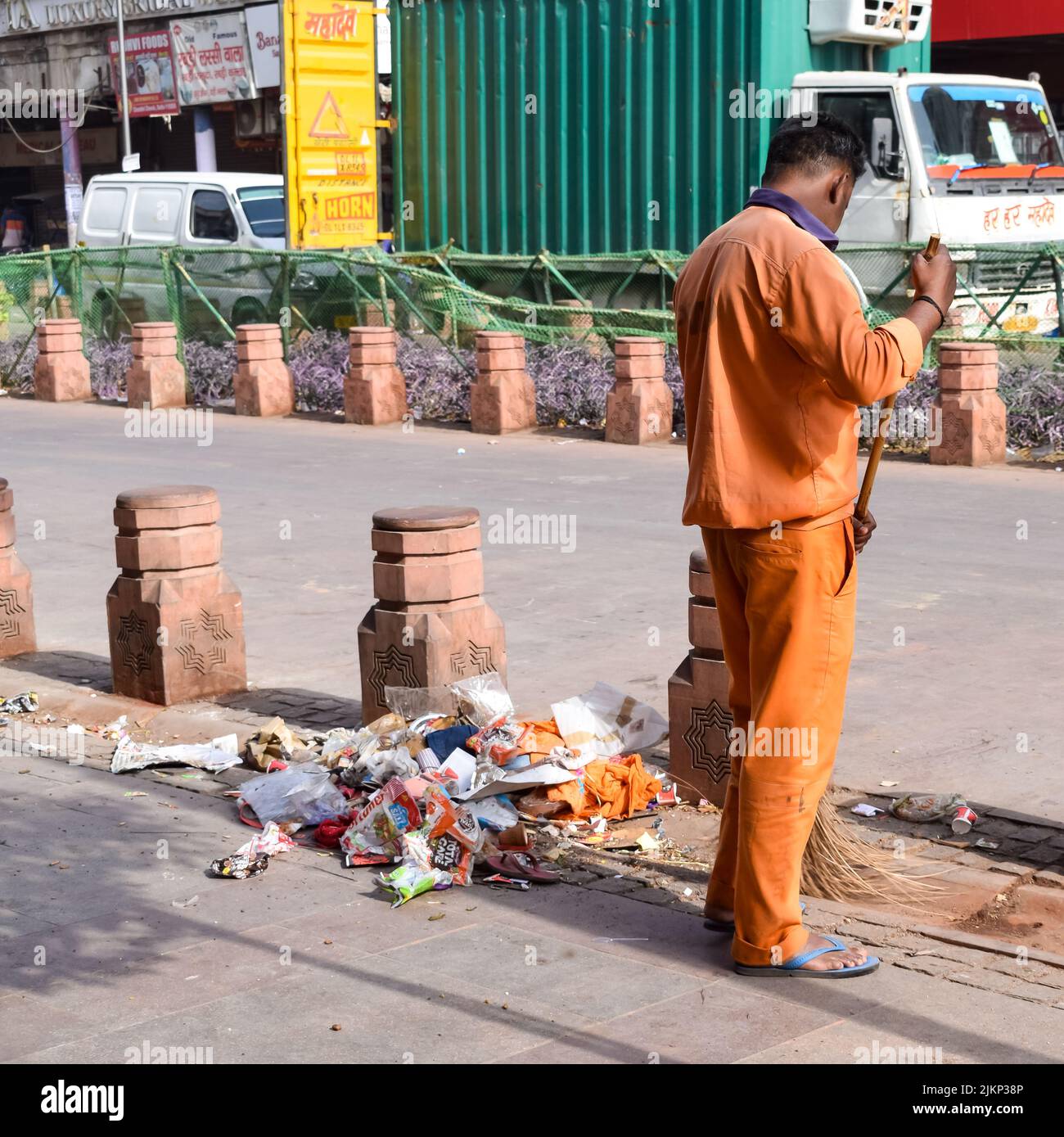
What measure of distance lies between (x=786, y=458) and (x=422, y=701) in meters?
2.68

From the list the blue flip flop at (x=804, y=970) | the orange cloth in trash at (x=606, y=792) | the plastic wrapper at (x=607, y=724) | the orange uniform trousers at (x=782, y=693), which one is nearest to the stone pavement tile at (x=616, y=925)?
the blue flip flop at (x=804, y=970)

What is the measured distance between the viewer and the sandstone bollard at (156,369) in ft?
59.7

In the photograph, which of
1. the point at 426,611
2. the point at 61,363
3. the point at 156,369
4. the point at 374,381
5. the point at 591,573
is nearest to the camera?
the point at 426,611

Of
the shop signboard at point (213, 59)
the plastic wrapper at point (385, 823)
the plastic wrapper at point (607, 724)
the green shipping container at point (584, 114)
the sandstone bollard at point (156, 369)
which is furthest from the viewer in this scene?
the shop signboard at point (213, 59)

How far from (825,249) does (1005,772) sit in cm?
269

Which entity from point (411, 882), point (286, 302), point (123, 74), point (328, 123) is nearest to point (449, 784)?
point (411, 882)

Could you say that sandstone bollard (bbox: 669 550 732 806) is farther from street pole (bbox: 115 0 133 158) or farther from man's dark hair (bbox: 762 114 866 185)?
street pole (bbox: 115 0 133 158)

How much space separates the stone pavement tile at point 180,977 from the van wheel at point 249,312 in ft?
47.2

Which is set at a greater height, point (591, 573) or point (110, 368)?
point (110, 368)

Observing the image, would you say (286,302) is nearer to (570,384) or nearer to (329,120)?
(329,120)

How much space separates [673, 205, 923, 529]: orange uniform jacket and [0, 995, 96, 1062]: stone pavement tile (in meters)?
1.91

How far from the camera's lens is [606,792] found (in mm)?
5801

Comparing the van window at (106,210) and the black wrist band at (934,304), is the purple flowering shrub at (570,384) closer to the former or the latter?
the van window at (106,210)
